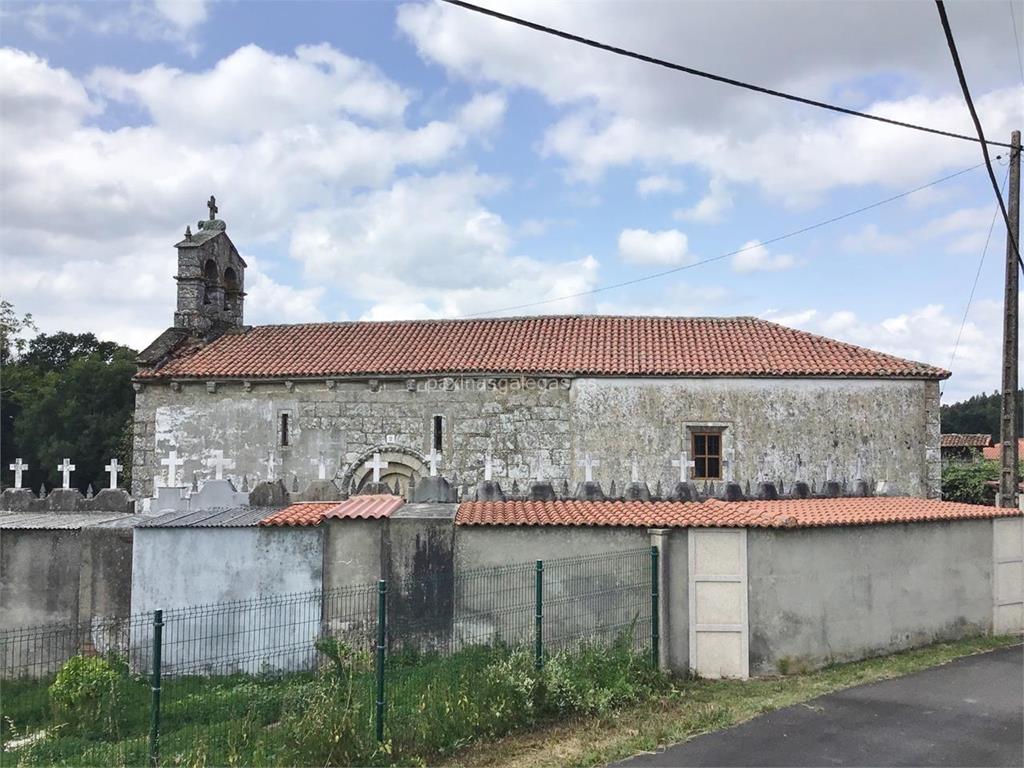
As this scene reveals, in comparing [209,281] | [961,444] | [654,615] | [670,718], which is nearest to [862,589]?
[654,615]

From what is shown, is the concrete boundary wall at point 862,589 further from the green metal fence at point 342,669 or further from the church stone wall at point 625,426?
the church stone wall at point 625,426

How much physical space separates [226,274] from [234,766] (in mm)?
19842

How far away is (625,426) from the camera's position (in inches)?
784

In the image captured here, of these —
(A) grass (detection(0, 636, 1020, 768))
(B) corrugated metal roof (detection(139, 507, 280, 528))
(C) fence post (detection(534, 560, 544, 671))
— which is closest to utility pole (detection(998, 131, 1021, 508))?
(A) grass (detection(0, 636, 1020, 768))

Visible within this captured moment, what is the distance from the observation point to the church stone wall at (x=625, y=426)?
1969 centimetres

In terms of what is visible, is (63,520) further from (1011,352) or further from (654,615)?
(1011,352)

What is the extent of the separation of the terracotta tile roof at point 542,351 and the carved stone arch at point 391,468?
190 centimetres

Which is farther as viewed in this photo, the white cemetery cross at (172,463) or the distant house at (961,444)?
the distant house at (961,444)

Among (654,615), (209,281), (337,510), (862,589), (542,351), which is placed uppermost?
(209,281)

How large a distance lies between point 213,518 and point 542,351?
37.2 ft

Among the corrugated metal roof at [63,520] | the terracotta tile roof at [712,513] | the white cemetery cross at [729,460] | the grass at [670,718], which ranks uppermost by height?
the white cemetery cross at [729,460]

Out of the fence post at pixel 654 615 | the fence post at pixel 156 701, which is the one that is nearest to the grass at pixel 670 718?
the fence post at pixel 654 615

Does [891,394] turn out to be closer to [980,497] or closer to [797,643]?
[980,497]

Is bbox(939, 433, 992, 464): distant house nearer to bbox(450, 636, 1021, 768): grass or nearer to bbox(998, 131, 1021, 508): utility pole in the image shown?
bbox(998, 131, 1021, 508): utility pole
